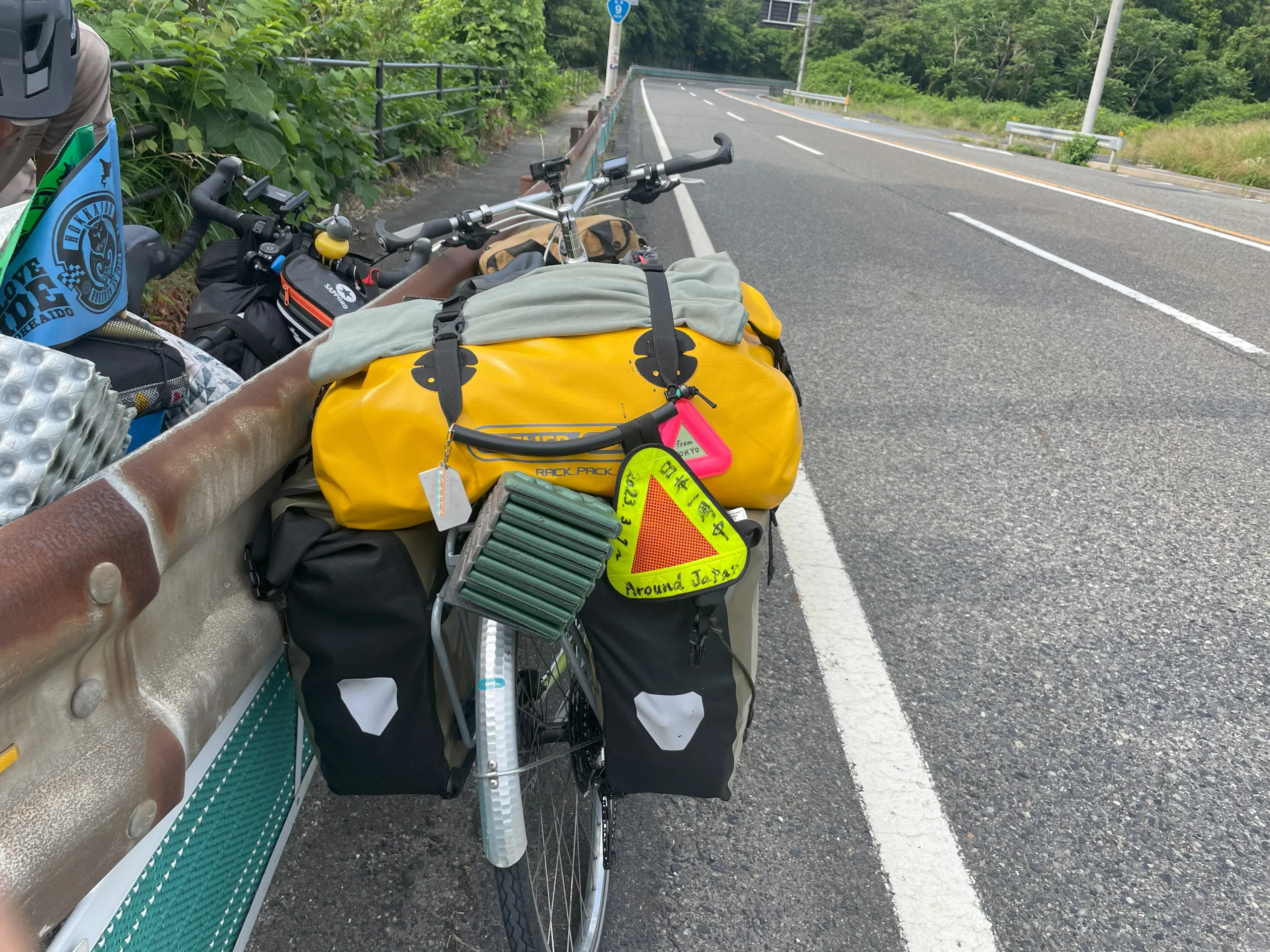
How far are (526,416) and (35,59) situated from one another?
98 centimetres

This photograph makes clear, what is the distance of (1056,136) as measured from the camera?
21.4m

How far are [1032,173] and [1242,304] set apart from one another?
9.31 m

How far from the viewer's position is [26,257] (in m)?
1.19

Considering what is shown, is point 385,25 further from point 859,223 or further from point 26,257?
point 26,257

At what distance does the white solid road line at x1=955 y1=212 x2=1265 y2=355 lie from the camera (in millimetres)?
5348

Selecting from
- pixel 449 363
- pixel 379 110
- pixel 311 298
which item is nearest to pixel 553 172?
pixel 311 298

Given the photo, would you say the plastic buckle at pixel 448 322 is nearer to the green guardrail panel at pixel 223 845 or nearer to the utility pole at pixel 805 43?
the green guardrail panel at pixel 223 845

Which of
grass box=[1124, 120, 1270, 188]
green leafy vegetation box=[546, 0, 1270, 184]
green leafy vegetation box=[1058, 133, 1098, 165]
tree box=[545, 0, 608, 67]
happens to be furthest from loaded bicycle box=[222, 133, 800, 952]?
tree box=[545, 0, 608, 67]

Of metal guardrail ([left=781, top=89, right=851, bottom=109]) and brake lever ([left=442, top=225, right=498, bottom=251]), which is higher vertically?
metal guardrail ([left=781, top=89, right=851, bottom=109])

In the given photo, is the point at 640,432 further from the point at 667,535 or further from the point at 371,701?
the point at 371,701

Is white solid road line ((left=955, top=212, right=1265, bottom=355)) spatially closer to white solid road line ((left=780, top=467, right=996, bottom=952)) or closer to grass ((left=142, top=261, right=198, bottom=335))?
white solid road line ((left=780, top=467, right=996, bottom=952))

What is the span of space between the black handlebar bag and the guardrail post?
7.18 metres

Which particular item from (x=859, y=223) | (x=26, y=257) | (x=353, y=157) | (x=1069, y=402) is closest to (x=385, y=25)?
(x=353, y=157)

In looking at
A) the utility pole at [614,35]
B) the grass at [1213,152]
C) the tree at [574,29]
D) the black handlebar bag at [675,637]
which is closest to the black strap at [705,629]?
the black handlebar bag at [675,637]
